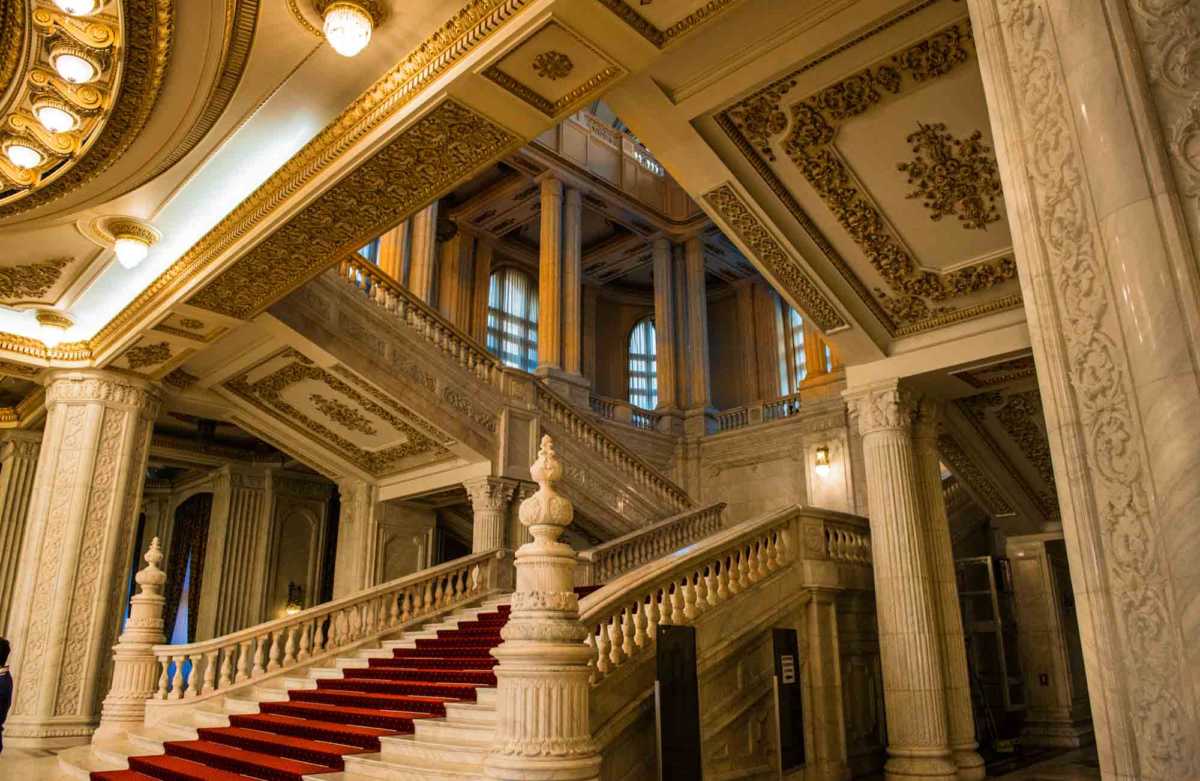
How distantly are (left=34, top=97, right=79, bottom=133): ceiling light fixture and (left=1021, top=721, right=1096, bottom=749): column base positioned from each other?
9.89 meters

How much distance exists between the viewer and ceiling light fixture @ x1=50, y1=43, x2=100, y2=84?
4.44m

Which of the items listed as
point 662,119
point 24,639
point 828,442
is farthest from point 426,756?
point 828,442

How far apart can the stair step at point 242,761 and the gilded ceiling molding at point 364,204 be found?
3.70 meters

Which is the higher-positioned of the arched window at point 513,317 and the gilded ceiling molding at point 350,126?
the arched window at point 513,317

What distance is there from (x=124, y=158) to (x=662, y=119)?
366 centimetres

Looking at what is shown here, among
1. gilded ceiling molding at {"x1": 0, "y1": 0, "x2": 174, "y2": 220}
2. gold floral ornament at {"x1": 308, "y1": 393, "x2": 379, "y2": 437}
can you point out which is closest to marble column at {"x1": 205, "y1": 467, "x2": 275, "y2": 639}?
gold floral ornament at {"x1": 308, "y1": 393, "x2": 379, "y2": 437}

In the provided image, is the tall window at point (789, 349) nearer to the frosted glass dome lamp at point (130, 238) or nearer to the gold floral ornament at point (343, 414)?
the gold floral ornament at point (343, 414)

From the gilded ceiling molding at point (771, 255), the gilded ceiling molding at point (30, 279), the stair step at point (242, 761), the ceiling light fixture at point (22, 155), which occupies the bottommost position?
the stair step at point (242, 761)

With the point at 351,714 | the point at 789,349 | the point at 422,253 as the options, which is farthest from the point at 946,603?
the point at 789,349

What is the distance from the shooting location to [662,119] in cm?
514

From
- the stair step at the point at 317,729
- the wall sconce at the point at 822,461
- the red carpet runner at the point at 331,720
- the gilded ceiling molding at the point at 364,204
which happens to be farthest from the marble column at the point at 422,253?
the stair step at the point at 317,729

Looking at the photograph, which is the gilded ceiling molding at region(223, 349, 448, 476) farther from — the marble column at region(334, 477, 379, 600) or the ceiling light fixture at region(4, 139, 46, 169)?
the ceiling light fixture at region(4, 139, 46, 169)

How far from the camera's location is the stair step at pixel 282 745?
5.41 m

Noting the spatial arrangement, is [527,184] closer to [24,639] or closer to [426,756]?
[24,639]
